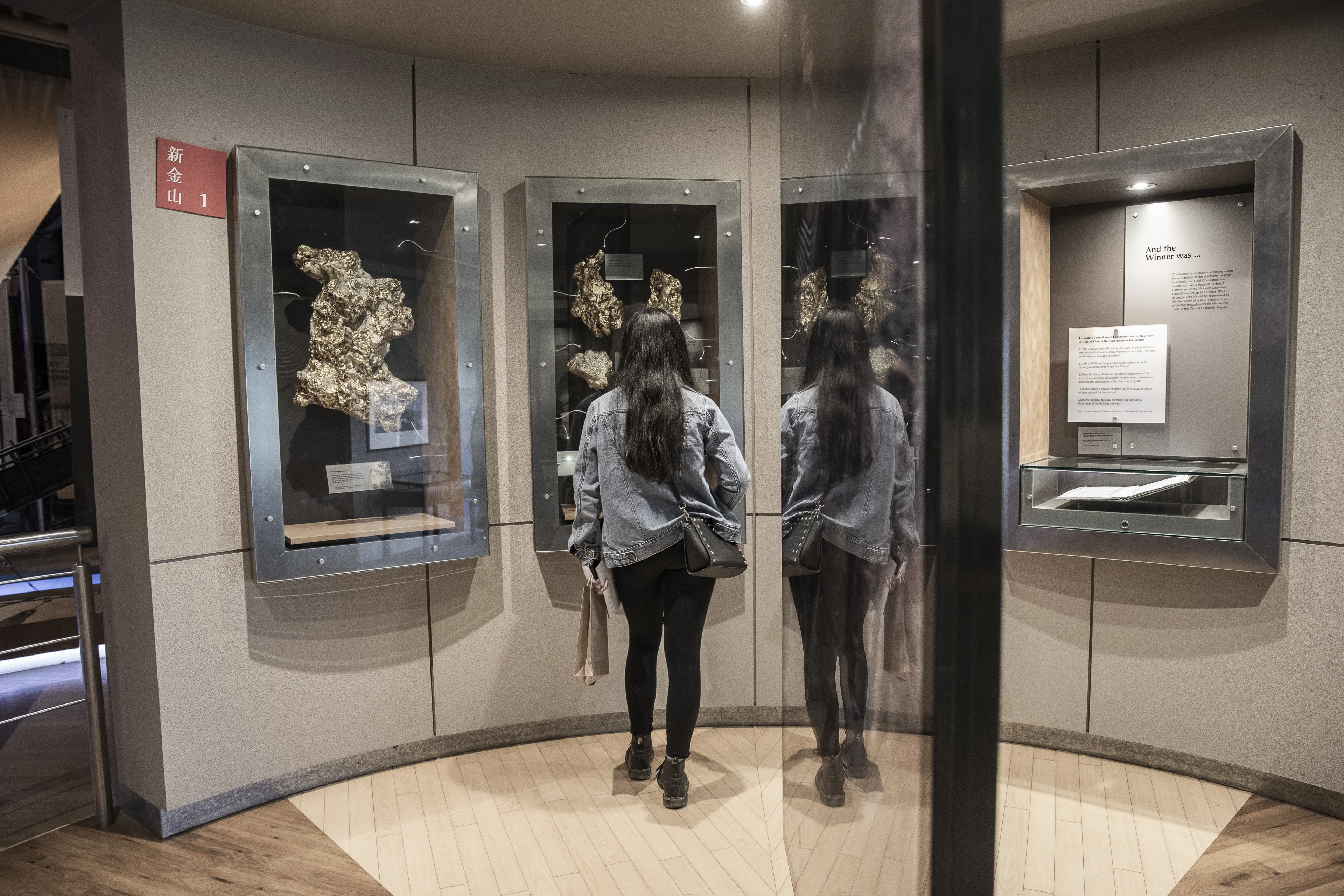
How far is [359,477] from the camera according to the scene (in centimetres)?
262

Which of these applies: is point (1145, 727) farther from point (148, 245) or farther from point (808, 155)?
point (148, 245)

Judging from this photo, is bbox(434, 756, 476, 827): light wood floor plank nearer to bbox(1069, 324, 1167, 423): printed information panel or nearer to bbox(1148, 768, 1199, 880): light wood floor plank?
bbox(1148, 768, 1199, 880): light wood floor plank

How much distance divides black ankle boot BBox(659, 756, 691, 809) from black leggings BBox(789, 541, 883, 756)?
2.25 meters

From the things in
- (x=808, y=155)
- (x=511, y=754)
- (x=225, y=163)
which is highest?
(x=225, y=163)

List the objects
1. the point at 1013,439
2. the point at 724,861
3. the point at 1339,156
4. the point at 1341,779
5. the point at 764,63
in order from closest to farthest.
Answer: the point at 1013,439 < the point at 1339,156 < the point at 1341,779 < the point at 724,861 < the point at 764,63

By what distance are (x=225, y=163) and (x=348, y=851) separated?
2.00m

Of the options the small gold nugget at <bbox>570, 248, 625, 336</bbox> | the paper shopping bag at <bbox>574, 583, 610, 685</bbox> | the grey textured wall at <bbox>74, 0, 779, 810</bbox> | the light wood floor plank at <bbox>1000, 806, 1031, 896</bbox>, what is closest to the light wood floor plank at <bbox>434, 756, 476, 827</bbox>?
the grey textured wall at <bbox>74, 0, 779, 810</bbox>

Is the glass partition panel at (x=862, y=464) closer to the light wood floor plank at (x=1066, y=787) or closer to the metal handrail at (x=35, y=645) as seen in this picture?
the light wood floor plank at (x=1066, y=787)

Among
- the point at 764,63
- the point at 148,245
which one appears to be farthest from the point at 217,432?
the point at 764,63

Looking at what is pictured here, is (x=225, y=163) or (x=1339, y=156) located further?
(x=225, y=163)

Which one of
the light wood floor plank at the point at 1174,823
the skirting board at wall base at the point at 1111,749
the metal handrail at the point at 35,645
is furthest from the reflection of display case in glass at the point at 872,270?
the metal handrail at the point at 35,645

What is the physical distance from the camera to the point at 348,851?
7.45 ft

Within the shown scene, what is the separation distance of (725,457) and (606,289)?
0.81m

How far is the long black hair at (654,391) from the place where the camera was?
2.40m
